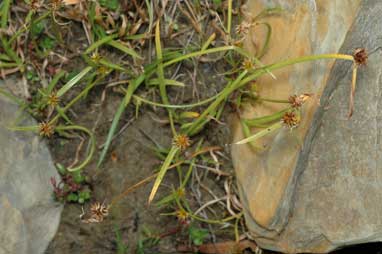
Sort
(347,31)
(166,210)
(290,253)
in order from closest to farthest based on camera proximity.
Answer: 1. (347,31)
2. (290,253)
3. (166,210)

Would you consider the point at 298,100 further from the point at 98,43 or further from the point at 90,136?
the point at 90,136

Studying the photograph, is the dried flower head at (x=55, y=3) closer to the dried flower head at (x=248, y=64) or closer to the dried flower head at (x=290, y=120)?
the dried flower head at (x=248, y=64)

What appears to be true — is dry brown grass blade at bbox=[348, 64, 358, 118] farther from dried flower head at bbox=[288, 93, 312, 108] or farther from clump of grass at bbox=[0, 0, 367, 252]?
Result: clump of grass at bbox=[0, 0, 367, 252]

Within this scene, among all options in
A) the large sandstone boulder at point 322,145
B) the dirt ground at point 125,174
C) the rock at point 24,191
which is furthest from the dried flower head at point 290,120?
the rock at point 24,191

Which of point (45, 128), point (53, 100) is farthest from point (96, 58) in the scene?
point (45, 128)

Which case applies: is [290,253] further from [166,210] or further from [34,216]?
[34,216]

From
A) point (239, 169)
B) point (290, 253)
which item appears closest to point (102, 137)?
point (239, 169)
